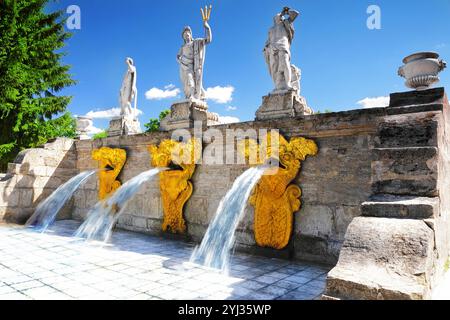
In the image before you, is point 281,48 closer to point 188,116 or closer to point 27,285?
point 188,116

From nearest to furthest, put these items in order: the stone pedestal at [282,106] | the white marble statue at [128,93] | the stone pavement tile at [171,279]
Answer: the stone pavement tile at [171,279] → the stone pedestal at [282,106] → the white marble statue at [128,93]

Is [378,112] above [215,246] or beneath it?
above

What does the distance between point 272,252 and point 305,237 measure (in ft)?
1.97

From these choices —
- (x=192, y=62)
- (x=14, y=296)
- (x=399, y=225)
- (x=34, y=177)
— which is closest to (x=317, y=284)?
(x=399, y=225)

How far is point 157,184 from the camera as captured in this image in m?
7.23

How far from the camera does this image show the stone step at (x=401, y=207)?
2840 millimetres

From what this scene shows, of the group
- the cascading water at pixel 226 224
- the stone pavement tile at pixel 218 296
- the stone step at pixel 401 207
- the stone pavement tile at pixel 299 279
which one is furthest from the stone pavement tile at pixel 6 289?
the stone step at pixel 401 207

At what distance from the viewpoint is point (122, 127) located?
877cm

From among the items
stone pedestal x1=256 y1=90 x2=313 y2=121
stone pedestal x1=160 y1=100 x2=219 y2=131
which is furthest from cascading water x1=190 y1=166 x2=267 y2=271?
stone pedestal x1=160 y1=100 x2=219 y2=131

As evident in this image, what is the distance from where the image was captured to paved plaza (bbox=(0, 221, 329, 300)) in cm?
354

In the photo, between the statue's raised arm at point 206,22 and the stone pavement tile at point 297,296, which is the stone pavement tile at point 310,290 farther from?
the statue's raised arm at point 206,22

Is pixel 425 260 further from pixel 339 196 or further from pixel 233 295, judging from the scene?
pixel 339 196

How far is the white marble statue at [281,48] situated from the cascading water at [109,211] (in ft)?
9.77
